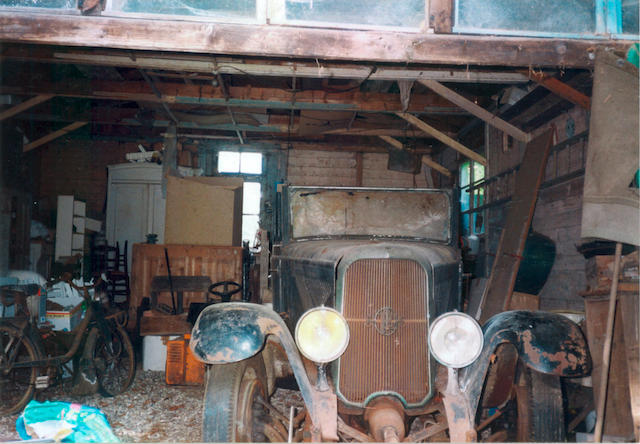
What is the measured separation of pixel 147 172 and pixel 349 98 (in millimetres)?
5472

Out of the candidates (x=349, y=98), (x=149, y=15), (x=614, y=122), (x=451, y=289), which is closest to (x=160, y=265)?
(x=349, y=98)

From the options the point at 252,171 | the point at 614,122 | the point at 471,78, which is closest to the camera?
the point at 614,122

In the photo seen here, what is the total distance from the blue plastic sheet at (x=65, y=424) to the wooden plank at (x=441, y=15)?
3487mm

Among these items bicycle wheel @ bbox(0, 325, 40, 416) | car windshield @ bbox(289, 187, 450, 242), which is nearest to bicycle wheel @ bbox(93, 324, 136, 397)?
bicycle wheel @ bbox(0, 325, 40, 416)

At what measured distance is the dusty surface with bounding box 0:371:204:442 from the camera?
13.6 feet

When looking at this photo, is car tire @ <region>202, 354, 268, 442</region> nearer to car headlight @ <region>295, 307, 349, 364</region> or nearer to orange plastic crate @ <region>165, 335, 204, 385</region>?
car headlight @ <region>295, 307, 349, 364</region>

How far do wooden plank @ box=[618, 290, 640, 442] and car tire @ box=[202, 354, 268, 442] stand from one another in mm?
2368

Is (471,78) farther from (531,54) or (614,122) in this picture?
(614,122)

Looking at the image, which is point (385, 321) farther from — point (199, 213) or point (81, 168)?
point (81, 168)

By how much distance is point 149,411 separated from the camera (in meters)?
4.86

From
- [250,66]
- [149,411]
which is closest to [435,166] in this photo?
[250,66]

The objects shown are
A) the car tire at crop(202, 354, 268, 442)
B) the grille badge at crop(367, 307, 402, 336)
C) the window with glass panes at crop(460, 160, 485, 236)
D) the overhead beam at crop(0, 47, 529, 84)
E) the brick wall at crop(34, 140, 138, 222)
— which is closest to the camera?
the car tire at crop(202, 354, 268, 442)

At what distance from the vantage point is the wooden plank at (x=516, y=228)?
624 cm

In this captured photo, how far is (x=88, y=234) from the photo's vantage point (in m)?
10.6
